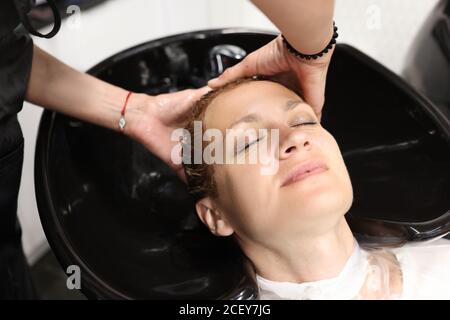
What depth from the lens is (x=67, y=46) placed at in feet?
4.64

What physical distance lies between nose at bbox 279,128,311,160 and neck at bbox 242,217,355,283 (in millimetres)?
151

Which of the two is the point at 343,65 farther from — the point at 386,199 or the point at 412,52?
the point at 412,52

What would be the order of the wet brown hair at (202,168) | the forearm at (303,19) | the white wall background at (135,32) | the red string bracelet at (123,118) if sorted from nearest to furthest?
the forearm at (303,19) → the wet brown hair at (202,168) → the red string bracelet at (123,118) → the white wall background at (135,32)

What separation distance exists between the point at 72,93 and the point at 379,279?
751 millimetres

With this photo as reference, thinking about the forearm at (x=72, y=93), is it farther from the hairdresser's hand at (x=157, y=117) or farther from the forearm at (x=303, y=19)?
the forearm at (x=303, y=19)

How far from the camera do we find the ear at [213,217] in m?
0.95

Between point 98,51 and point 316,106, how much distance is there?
84cm

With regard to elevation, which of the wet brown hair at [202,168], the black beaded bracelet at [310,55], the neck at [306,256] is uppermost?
the black beaded bracelet at [310,55]

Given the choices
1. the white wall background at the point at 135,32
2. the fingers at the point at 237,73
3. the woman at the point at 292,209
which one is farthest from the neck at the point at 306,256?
the white wall background at the point at 135,32

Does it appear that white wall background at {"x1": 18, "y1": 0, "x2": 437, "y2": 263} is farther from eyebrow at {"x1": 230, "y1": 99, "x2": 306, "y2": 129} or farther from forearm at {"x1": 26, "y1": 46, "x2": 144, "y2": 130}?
eyebrow at {"x1": 230, "y1": 99, "x2": 306, "y2": 129}

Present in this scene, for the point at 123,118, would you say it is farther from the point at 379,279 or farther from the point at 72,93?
the point at 379,279

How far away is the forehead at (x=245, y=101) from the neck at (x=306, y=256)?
0.25m

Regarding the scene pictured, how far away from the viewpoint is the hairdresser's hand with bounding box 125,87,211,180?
1081mm
